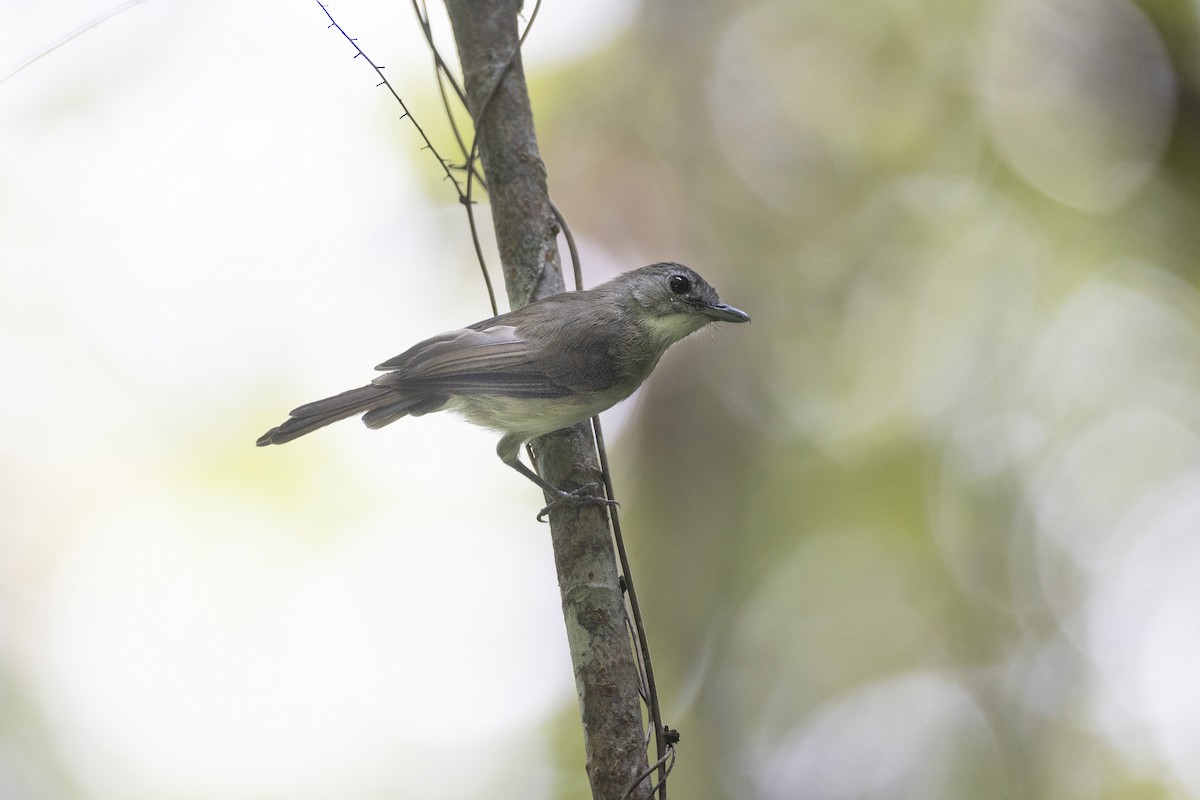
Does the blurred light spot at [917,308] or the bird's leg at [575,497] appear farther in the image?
the blurred light spot at [917,308]

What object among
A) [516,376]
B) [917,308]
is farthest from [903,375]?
[516,376]

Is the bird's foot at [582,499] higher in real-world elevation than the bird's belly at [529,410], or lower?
lower

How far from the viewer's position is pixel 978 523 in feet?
21.3

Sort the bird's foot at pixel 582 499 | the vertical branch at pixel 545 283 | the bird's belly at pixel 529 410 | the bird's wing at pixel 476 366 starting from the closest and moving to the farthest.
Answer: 1. the vertical branch at pixel 545 283
2. the bird's foot at pixel 582 499
3. the bird's belly at pixel 529 410
4. the bird's wing at pixel 476 366

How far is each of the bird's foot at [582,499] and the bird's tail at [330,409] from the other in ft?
3.01

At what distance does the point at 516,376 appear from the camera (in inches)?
152

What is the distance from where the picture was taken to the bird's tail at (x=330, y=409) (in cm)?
344

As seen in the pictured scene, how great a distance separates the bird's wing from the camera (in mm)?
3814

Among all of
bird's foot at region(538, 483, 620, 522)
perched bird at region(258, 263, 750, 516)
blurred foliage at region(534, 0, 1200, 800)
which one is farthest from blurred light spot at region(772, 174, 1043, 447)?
bird's foot at region(538, 483, 620, 522)

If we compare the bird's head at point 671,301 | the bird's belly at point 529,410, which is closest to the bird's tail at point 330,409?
the bird's belly at point 529,410

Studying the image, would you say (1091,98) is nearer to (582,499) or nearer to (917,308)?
(917,308)

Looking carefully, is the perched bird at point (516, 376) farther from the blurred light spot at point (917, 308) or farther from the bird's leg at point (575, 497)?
the blurred light spot at point (917, 308)

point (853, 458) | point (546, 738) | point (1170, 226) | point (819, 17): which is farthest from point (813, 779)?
point (819, 17)

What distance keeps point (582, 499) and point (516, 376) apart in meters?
0.88
